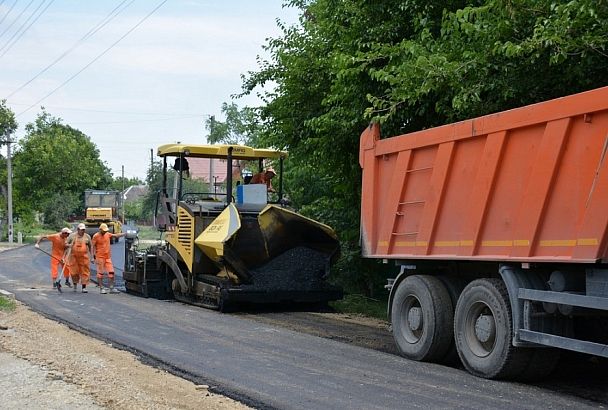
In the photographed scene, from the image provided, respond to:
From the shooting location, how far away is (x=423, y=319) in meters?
8.77

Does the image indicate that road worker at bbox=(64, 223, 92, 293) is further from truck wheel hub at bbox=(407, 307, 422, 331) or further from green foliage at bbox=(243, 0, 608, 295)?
truck wheel hub at bbox=(407, 307, 422, 331)

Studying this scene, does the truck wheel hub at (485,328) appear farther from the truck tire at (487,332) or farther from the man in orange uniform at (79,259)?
the man in orange uniform at (79,259)

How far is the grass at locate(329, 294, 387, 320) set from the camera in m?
13.5

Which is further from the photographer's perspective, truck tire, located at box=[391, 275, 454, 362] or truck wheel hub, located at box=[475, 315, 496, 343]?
truck tire, located at box=[391, 275, 454, 362]

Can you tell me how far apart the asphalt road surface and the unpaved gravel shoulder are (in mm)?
291

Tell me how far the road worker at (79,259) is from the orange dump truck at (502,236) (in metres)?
9.15

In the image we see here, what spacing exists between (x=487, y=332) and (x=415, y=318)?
134 cm

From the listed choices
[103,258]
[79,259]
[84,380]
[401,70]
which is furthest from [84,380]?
[103,258]

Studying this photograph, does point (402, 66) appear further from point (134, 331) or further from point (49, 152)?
point (49, 152)

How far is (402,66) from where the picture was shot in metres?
9.11

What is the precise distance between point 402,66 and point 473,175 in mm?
1761

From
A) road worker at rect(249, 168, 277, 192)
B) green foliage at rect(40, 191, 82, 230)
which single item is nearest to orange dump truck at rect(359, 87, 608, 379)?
road worker at rect(249, 168, 277, 192)

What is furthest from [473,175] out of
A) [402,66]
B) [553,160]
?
[402,66]

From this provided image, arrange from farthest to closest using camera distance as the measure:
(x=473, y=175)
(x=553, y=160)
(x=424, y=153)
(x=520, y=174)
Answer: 1. (x=424, y=153)
2. (x=473, y=175)
3. (x=520, y=174)
4. (x=553, y=160)
